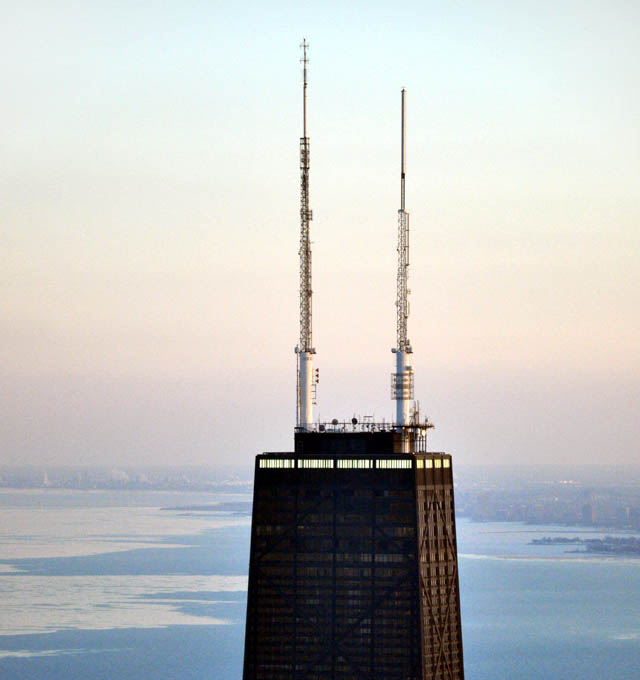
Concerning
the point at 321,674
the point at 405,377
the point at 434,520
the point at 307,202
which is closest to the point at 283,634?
the point at 321,674

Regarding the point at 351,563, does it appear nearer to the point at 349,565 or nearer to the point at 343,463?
the point at 349,565

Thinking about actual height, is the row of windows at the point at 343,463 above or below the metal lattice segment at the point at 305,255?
below

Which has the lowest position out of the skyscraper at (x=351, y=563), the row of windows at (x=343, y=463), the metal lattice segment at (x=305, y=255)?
the skyscraper at (x=351, y=563)

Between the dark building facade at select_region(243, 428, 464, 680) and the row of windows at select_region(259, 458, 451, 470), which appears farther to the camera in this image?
the row of windows at select_region(259, 458, 451, 470)

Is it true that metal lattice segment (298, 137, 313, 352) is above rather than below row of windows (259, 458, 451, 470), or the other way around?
above

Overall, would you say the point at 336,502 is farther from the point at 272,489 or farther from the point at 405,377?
the point at 405,377
